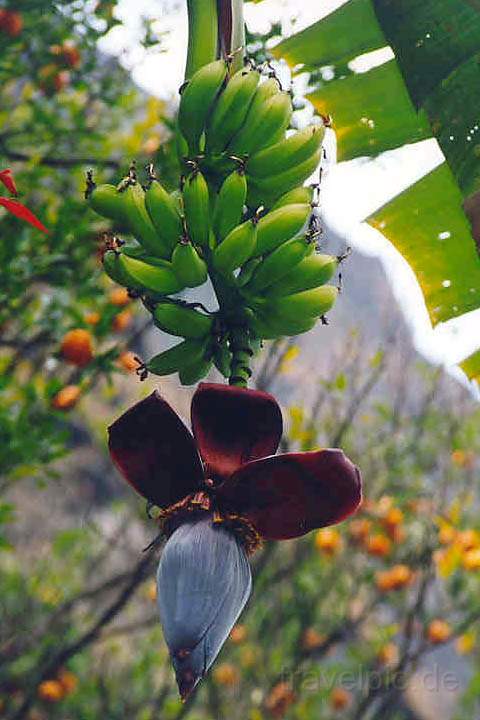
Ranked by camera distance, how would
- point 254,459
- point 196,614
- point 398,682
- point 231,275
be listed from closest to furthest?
point 196,614 → point 254,459 → point 231,275 → point 398,682

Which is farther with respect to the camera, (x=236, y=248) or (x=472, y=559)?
(x=472, y=559)

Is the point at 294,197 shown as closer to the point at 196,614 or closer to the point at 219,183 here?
the point at 219,183

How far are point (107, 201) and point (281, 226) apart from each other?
10.7 inches

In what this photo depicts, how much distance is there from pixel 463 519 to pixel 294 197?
4.47 m

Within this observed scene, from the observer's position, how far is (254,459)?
1.12 meters

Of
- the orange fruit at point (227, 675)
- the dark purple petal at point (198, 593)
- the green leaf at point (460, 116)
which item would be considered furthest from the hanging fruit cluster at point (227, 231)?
the orange fruit at point (227, 675)

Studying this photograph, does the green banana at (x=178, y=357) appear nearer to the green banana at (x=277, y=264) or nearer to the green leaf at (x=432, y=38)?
the green banana at (x=277, y=264)

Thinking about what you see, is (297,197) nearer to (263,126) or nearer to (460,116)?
Result: (263,126)

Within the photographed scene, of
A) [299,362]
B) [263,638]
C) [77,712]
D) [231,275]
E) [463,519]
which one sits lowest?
[299,362]

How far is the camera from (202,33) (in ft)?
4.49

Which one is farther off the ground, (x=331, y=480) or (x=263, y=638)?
(x=331, y=480)

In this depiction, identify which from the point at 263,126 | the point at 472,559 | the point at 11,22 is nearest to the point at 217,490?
the point at 263,126

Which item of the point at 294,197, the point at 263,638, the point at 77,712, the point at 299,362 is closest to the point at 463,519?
the point at 263,638

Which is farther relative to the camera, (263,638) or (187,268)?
(263,638)
